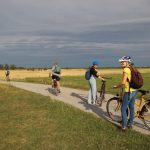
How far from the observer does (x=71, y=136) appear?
12.4 m

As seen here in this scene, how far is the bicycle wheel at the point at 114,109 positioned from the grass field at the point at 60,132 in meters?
0.45

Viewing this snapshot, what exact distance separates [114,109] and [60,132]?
2350mm

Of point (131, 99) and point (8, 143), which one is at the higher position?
point (131, 99)

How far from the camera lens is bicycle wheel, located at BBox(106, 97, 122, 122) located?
47.5 feet

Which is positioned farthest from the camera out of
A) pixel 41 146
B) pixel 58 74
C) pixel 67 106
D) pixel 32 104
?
pixel 58 74

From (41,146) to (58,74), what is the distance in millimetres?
12907

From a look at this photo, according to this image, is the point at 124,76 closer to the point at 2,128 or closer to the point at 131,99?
the point at 131,99

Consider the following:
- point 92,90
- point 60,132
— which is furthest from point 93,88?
point 60,132

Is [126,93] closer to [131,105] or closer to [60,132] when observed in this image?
[131,105]

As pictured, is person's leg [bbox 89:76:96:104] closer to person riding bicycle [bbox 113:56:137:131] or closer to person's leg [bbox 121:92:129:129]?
person riding bicycle [bbox 113:56:137:131]

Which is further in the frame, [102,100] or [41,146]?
[102,100]

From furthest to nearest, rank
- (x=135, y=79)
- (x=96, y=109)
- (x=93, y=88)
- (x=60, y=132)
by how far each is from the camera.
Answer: (x=93, y=88) < (x=96, y=109) < (x=60, y=132) < (x=135, y=79)

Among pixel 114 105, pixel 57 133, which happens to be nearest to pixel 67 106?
pixel 114 105

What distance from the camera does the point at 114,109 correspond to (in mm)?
14734
